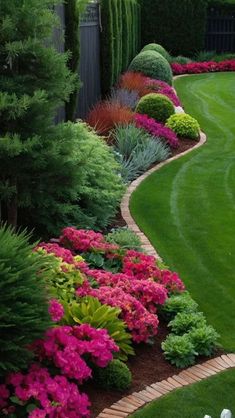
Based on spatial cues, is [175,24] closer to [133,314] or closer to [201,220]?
[201,220]

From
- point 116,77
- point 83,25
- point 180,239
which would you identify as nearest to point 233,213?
point 180,239

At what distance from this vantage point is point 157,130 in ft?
40.2

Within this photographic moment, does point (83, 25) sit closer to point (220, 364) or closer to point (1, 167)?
point (1, 167)

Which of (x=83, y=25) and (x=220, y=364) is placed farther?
(x=83, y=25)

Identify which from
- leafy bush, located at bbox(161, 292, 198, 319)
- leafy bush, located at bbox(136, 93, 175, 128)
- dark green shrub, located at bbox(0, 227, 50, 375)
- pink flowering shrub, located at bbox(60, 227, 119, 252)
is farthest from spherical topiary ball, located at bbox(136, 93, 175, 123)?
dark green shrub, located at bbox(0, 227, 50, 375)

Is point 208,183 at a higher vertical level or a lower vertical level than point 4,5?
lower

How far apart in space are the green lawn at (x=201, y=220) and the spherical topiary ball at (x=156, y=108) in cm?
108

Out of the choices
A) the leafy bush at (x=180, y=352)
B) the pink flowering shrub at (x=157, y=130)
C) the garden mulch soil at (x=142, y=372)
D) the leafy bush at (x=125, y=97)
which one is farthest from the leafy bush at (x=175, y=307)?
the leafy bush at (x=125, y=97)

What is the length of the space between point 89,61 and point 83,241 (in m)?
8.36

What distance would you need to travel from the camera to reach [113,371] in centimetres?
449

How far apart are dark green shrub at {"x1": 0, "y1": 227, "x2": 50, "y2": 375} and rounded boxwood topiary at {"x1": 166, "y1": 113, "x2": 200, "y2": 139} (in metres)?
9.21

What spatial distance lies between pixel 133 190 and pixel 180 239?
2031mm

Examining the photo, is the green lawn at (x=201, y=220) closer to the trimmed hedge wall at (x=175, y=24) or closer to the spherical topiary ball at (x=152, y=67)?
the spherical topiary ball at (x=152, y=67)

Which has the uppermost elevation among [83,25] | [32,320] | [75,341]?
[83,25]
